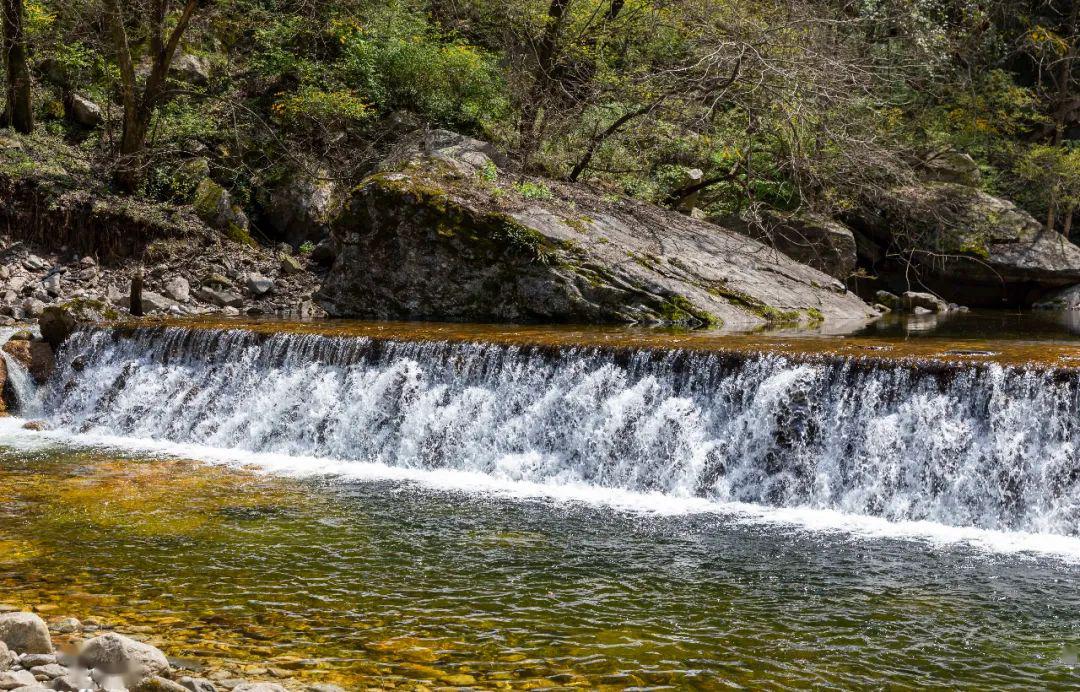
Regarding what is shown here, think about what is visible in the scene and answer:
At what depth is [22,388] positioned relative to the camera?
1344cm

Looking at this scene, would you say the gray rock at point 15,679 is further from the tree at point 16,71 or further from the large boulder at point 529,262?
the tree at point 16,71

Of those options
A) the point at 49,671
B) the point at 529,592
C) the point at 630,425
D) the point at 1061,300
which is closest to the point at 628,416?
the point at 630,425

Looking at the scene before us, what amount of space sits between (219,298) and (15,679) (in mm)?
14014

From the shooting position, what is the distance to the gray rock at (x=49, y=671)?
4.15m

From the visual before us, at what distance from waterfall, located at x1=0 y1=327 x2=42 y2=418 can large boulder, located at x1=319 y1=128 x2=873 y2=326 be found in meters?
4.74

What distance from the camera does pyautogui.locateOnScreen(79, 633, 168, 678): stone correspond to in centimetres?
418

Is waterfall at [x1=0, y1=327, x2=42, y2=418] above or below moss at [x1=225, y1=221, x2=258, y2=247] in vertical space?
below

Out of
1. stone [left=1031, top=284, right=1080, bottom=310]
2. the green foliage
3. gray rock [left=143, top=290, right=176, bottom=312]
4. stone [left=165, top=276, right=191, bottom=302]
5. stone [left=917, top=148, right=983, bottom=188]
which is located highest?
stone [left=917, top=148, right=983, bottom=188]

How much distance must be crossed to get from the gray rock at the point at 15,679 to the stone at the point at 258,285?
14249 millimetres

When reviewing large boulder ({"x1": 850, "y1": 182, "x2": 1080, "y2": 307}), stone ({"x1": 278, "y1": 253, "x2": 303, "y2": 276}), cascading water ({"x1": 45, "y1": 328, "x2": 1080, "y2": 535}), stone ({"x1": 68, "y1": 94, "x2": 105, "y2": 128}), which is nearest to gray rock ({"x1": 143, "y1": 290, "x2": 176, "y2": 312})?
stone ({"x1": 278, "y1": 253, "x2": 303, "y2": 276})

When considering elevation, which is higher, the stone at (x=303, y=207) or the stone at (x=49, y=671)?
the stone at (x=303, y=207)

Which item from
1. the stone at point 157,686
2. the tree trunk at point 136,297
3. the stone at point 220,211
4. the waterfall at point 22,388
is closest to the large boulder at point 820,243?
the stone at point 220,211

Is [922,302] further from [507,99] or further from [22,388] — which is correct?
[22,388]

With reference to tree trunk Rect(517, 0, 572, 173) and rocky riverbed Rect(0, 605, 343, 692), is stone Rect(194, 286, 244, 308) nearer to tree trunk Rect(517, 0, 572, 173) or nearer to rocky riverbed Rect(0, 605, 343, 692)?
tree trunk Rect(517, 0, 572, 173)
